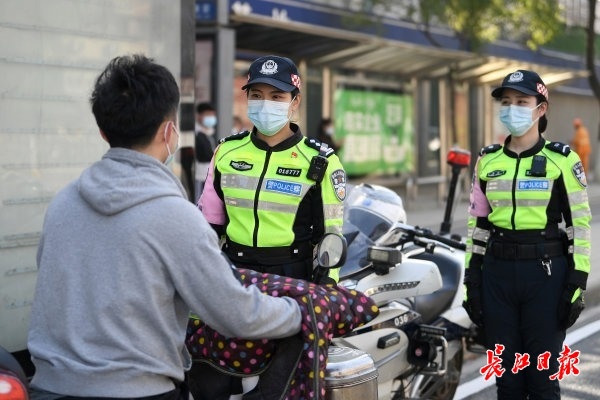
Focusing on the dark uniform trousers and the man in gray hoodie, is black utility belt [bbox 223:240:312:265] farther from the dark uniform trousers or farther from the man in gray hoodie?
the man in gray hoodie

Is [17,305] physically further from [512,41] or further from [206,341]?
[512,41]

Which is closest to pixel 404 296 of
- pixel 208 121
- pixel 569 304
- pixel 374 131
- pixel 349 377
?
pixel 569 304

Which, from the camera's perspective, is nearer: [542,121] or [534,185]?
[534,185]

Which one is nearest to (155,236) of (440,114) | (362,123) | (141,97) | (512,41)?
(141,97)

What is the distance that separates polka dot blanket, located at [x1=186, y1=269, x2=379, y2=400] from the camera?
8.49 feet

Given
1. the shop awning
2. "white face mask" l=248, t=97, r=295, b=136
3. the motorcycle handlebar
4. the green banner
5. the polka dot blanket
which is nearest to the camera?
the polka dot blanket

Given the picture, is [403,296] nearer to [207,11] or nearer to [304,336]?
[304,336]

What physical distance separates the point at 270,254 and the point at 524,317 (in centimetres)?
131

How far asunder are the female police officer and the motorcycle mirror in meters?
1.44

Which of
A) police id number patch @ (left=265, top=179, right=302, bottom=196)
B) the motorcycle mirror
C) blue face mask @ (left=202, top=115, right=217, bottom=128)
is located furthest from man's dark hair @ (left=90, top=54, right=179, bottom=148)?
blue face mask @ (left=202, top=115, right=217, bottom=128)

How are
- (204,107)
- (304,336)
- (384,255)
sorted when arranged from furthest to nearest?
(204,107) < (384,255) < (304,336)

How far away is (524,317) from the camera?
13.8 feet

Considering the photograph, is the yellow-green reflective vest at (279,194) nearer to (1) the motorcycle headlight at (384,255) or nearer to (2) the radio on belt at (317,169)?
(2) the radio on belt at (317,169)

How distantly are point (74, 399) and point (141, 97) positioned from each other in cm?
77
